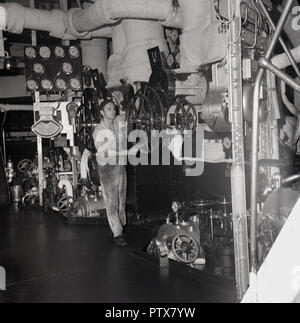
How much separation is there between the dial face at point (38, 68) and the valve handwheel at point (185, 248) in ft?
18.4

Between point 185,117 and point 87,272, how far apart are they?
2.12 metres

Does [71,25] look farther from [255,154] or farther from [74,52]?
[255,154]

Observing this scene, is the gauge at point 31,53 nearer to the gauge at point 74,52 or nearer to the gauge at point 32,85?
the gauge at point 32,85

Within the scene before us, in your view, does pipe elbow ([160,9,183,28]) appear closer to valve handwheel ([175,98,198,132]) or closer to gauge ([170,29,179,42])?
gauge ([170,29,179,42])

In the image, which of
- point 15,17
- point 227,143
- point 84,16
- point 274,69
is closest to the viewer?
point 274,69

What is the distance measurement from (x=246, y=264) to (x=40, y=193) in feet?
23.2

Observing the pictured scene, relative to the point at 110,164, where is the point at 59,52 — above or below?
above

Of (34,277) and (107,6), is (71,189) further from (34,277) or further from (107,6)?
(34,277)

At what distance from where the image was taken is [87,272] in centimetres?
412

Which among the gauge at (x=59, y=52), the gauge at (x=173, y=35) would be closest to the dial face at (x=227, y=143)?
the gauge at (x=173, y=35)

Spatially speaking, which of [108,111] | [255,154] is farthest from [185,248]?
[255,154]

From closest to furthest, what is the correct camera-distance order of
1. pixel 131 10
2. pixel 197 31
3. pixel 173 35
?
pixel 197 31 < pixel 131 10 < pixel 173 35

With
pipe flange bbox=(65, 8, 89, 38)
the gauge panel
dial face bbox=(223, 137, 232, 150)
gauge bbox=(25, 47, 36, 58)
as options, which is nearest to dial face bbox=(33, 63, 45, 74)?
the gauge panel

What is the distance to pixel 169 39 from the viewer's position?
7.68 m
